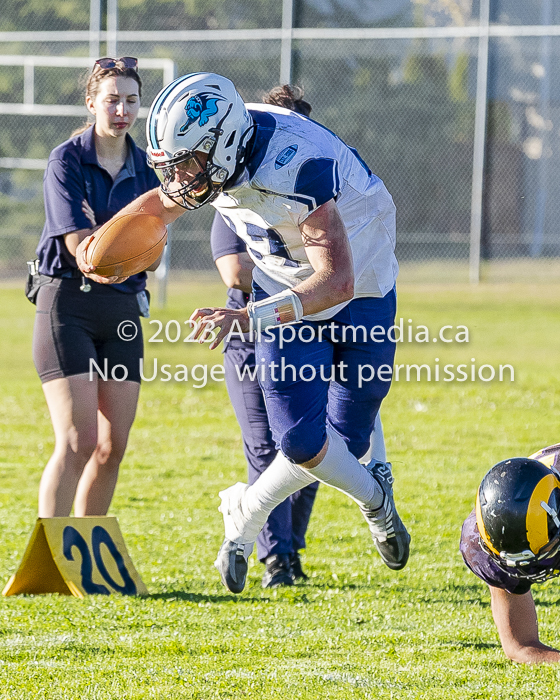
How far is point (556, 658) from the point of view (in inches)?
134

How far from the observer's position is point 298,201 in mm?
3404

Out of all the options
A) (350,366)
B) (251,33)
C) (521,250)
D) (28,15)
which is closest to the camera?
(350,366)

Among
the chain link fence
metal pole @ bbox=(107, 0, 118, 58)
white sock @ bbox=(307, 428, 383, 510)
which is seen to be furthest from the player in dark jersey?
metal pole @ bbox=(107, 0, 118, 58)

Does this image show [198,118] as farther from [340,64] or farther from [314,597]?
[340,64]

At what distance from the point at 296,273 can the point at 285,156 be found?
53 centimetres

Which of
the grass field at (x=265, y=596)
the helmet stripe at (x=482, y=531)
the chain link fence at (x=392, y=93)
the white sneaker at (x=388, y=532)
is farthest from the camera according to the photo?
the chain link fence at (x=392, y=93)

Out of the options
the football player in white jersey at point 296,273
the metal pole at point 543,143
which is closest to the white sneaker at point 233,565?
the football player in white jersey at point 296,273

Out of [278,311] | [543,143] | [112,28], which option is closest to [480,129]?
[543,143]

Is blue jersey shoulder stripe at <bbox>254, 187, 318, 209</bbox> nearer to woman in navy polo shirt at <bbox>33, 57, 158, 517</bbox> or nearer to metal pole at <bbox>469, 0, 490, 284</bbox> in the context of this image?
woman in navy polo shirt at <bbox>33, 57, 158, 517</bbox>

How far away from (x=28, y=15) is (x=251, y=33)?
265 inches

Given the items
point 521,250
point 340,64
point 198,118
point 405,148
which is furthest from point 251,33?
point 198,118

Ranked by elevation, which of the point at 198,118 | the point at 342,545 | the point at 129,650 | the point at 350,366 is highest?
the point at 198,118

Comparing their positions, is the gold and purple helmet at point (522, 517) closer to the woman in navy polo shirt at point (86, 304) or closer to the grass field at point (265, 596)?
the grass field at point (265, 596)

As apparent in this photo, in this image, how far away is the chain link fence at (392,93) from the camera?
17016 mm
